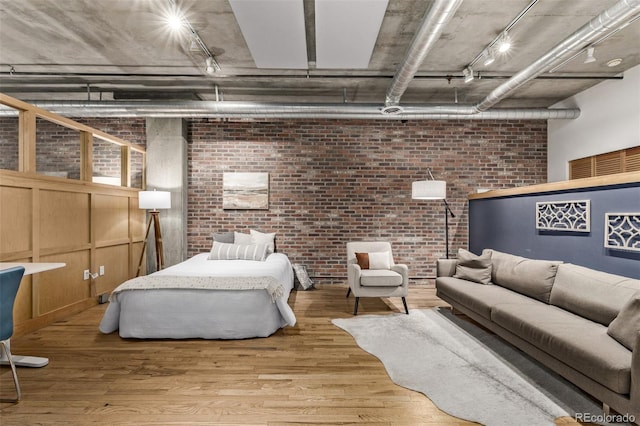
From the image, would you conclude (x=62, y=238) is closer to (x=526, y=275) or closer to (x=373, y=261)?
(x=373, y=261)

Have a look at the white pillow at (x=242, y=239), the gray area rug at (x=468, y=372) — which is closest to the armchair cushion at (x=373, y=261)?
the gray area rug at (x=468, y=372)

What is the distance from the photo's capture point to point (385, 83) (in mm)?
4941

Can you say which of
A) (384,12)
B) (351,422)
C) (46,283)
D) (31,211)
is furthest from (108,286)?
(384,12)

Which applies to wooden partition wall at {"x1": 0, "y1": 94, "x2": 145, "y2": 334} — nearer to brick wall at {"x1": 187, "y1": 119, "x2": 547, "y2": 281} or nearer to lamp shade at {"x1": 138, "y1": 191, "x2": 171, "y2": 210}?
lamp shade at {"x1": 138, "y1": 191, "x2": 171, "y2": 210}

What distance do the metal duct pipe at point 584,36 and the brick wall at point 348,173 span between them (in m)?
1.95

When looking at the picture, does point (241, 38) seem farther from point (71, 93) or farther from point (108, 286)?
point (108, 286)

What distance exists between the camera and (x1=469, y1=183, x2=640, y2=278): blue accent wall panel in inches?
118

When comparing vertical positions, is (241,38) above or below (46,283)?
above

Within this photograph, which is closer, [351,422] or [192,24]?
[351,422]

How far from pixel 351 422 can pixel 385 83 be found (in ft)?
14.5

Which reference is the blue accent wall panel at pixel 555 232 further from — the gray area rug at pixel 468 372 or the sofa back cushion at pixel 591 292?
the gray area rug at pixel 468 372

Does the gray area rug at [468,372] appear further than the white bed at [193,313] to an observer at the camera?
No

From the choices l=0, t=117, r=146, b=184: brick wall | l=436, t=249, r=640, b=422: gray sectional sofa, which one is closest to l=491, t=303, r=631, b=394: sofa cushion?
l=436, t=249, r=640, b=422: gray sectional sofa

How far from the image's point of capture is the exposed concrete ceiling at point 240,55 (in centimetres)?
320
